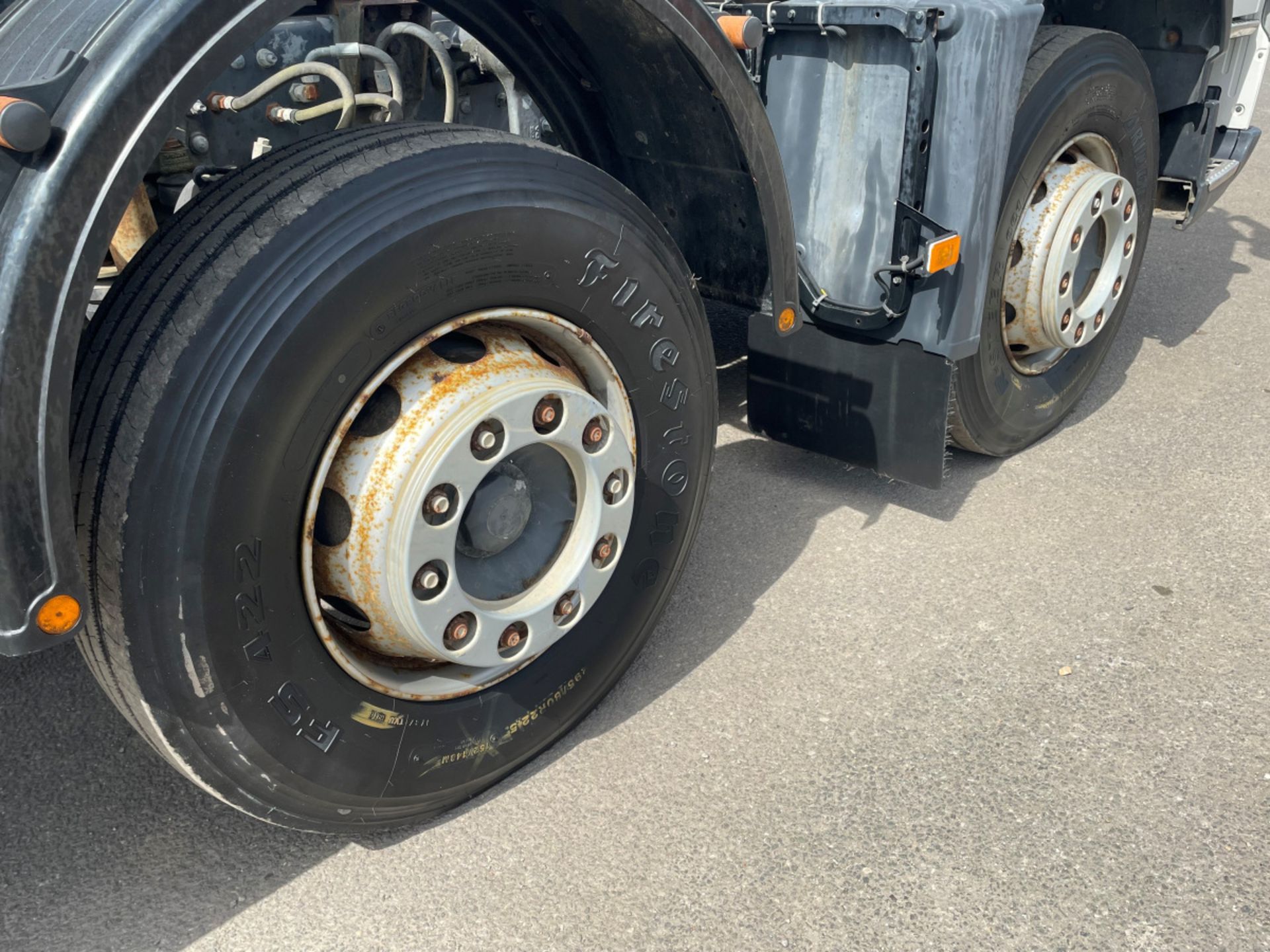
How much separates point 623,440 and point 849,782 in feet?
2.54

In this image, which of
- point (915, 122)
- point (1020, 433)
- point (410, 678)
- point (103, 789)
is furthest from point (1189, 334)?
point (103, 789)

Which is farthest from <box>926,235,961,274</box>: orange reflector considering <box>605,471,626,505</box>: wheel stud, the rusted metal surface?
the rusted metal surface

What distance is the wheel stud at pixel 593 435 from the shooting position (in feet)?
6.24

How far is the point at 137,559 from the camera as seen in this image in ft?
4.78

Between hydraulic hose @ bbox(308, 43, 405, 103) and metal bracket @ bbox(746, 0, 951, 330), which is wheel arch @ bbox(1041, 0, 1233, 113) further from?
hydraulic hose @ bbox(308, 43, 405, 103)

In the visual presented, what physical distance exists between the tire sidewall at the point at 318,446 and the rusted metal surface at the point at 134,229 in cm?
95

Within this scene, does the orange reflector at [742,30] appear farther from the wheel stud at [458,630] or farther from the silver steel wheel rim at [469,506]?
Answer: the wheel stud at [458,630]

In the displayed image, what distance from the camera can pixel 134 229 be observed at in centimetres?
230

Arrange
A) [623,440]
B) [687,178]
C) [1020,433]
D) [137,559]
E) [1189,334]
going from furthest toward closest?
[1189,334] → [1020,433] → [687,178] → [623,440] → [137,559]

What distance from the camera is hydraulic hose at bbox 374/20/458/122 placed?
2.39m

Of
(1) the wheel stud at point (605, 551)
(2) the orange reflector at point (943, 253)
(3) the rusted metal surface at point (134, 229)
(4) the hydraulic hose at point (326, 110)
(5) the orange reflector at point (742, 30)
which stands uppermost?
(5) the orange reflector at point (742, 30)

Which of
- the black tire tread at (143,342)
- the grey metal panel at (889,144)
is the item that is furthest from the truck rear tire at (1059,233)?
the black tire tread at (143,342)

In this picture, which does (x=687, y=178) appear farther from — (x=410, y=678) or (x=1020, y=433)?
(x=1020, y=433)

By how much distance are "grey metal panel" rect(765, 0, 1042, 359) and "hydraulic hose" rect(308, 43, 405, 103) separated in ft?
2.78
